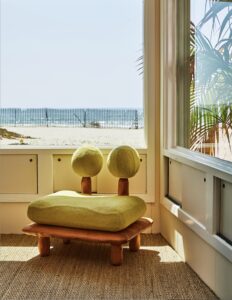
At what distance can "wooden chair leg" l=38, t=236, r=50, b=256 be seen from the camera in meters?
2.87

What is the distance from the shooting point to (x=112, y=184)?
3.42 metres

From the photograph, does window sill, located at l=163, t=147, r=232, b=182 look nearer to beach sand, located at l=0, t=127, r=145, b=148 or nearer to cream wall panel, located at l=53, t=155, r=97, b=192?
beach sand, located at l=0, t=127, r=145, b=148

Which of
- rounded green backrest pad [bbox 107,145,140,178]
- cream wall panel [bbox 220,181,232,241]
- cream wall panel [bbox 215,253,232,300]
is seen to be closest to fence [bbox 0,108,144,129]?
rounded green backrest pad [bbox 107,145,140,178]

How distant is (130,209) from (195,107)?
0.79m

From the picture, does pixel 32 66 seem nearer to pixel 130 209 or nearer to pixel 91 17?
pixel 91 17

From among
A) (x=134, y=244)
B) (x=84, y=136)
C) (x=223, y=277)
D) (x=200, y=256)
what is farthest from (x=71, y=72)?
(x=223, y=277)

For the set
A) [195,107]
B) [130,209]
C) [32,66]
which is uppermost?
[32,66]

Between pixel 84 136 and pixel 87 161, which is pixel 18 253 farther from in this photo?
pixel 84 136

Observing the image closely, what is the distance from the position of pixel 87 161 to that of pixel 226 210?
1.23 m

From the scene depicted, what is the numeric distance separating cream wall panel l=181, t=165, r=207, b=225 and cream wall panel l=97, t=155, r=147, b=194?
583 millimetres

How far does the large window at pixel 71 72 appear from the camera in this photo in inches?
134

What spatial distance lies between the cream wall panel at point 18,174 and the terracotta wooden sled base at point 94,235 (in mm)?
631

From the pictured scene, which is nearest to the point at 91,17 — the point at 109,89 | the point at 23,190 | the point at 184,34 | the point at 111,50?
the point at 111,50

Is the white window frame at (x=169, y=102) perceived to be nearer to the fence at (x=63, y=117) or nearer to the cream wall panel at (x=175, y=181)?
the cream wall panel at (x=175, y=181)
